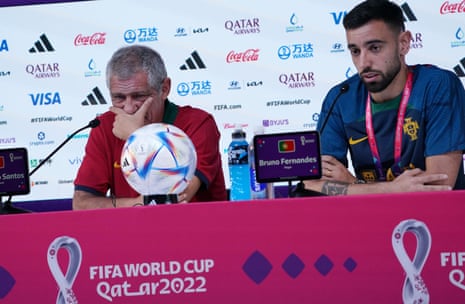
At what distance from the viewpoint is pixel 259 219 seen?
2027 millimetres

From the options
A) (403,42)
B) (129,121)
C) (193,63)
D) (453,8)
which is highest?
(453,8)

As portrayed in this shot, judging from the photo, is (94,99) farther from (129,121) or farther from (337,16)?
(129,121)

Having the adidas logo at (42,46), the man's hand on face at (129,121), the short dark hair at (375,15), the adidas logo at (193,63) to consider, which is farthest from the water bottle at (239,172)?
the adidas logo at (42,46)

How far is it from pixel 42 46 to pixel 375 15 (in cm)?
241

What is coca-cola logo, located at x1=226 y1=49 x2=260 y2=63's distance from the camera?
197 inches

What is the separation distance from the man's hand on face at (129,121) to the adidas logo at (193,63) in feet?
5.59

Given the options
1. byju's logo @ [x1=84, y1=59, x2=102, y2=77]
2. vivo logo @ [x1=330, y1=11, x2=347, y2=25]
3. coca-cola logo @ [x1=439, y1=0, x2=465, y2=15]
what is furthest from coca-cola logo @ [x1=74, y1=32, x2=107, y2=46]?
coca-cola logo @ [x1=439, y1=0, x2=465, y2=15]

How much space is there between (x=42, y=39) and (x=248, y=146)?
2450mm

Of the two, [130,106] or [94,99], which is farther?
[94,99]

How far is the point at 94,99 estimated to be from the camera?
16.7 ft

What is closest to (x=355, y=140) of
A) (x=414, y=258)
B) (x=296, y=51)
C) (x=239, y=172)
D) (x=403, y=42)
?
(x=403, y=42)

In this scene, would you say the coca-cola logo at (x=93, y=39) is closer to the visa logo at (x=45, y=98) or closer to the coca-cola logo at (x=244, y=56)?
the visa logo at (x=45, y=98)

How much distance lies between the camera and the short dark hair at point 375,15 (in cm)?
342

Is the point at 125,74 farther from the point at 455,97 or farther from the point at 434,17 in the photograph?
the point at 434,17
